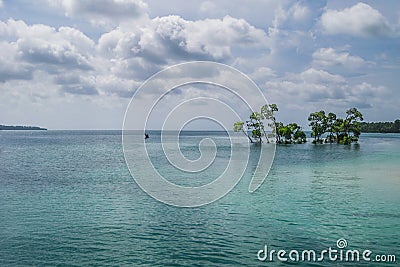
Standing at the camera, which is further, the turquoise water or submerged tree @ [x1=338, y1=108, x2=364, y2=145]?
submerged tree @ [x1=338, y1=108, x2=364, y2=145]

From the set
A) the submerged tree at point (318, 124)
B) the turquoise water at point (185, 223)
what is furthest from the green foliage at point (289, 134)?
the turquoise water at point (185, 223)

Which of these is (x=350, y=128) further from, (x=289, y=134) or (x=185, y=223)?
(x=185, y=223)

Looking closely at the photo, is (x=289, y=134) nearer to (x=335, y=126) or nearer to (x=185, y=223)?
(x=335, y=126)

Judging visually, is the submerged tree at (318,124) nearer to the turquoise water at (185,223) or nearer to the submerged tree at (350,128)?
the submerged tree at (350,128)

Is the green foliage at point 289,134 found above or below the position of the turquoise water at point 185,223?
above

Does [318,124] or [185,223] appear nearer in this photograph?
[185,223]

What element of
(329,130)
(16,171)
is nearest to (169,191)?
(16,171)

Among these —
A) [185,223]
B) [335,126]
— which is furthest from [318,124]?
[185,223]

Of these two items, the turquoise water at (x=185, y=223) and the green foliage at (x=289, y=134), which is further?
the green foliage at (x=289, y=134)

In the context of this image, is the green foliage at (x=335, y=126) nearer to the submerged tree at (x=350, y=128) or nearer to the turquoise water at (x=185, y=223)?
the submerged tree at (x=350, y=128)

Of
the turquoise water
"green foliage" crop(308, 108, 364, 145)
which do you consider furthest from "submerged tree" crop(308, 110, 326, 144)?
the turquoise water

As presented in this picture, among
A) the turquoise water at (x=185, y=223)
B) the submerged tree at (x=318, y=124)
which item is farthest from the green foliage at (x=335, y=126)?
the turquoise water at (x=185, y=223)

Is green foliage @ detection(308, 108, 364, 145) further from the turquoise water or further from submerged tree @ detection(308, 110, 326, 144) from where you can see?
the turquoise water

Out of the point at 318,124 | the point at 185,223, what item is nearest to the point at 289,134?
the point at 318,124
